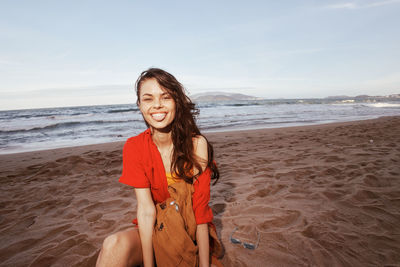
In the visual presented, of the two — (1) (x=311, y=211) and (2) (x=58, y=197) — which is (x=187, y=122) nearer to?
(1) (x=311, y=211)

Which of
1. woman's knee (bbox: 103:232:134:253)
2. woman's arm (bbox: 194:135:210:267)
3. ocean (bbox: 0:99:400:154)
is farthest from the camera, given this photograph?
ocean (bbox: 0:99:400:154)

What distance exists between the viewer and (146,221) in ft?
5.28

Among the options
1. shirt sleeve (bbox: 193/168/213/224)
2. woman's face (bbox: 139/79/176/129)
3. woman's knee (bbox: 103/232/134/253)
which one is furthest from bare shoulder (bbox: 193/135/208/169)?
woman's knee (bbox: 103/232/134/253)

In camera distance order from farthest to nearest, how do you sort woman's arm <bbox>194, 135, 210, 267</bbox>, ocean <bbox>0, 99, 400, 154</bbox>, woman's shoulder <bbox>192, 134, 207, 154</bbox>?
ocean <bbox>0, 99, 400, 154</bbox> < woman's shoulder <bbox>192, 134, 207, 154</bbox> < woman's arm <bbox>194, 135, 210, 267</bbox>

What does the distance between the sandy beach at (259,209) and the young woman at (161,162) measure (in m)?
0.75

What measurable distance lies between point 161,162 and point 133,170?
0.70 feet

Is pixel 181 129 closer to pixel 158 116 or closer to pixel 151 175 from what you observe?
pixel 158 116

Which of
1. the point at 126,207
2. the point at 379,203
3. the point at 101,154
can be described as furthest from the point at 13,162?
the point at 379,203

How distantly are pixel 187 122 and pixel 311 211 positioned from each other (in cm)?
193

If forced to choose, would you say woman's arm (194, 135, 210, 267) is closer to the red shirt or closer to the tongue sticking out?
the red shirt

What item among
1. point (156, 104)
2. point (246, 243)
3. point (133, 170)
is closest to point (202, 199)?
point (133, 170)

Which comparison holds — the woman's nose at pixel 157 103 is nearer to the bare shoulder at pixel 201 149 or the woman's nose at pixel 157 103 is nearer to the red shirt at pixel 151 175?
the red shirt at pixel 151 175

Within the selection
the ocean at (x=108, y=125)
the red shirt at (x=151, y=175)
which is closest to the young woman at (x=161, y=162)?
the red shirt at (x=151, y=175)

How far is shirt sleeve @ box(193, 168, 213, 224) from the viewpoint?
1.60 m
